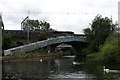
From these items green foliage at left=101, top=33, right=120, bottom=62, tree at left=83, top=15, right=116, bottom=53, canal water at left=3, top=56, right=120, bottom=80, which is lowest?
canal water at left=3, top=56, right=120, bottom=80

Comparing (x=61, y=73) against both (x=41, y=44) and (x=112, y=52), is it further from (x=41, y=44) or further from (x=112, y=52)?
(x=41, y=44)

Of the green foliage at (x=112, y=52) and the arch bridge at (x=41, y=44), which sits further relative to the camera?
the arch bridge at (x=41, y=44)

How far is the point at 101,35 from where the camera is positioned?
12469 centimetres

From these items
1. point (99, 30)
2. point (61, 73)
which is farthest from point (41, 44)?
point (61, 73)

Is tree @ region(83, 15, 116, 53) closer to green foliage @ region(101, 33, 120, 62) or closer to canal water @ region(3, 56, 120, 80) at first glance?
green foliage @ region(101, 33, 120, 62)

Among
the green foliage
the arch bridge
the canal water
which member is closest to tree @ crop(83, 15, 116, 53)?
the arch bridge

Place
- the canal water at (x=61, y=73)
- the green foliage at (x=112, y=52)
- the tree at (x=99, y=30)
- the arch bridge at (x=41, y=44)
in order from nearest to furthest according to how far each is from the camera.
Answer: the canal water at (x=61, y=73) → the green foliage at (x=112, y=52) → the arch bridge at (x=41, y=44) → the tree at (x=99, y=30)

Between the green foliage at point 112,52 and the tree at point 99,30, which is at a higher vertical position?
the tree at point 99,30

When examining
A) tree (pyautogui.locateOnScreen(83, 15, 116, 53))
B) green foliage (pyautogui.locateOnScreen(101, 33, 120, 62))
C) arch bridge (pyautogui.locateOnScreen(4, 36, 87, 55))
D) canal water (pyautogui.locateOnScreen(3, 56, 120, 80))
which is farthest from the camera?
tree (pyautogui.locateOnScreen(83, 15, 116, 53))

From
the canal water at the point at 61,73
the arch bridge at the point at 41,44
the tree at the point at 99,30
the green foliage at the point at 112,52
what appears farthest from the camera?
the tree at the point at 99,30

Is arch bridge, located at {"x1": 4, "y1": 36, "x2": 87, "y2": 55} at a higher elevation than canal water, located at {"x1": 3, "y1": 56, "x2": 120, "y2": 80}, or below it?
higher

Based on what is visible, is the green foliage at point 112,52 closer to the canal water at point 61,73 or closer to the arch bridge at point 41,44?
the canal water at point 61,73

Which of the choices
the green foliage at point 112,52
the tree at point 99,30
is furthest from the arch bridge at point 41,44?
the green foliage at point 112,52

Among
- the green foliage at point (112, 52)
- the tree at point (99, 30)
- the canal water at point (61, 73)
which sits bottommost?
the canal water at point (61, 73)
